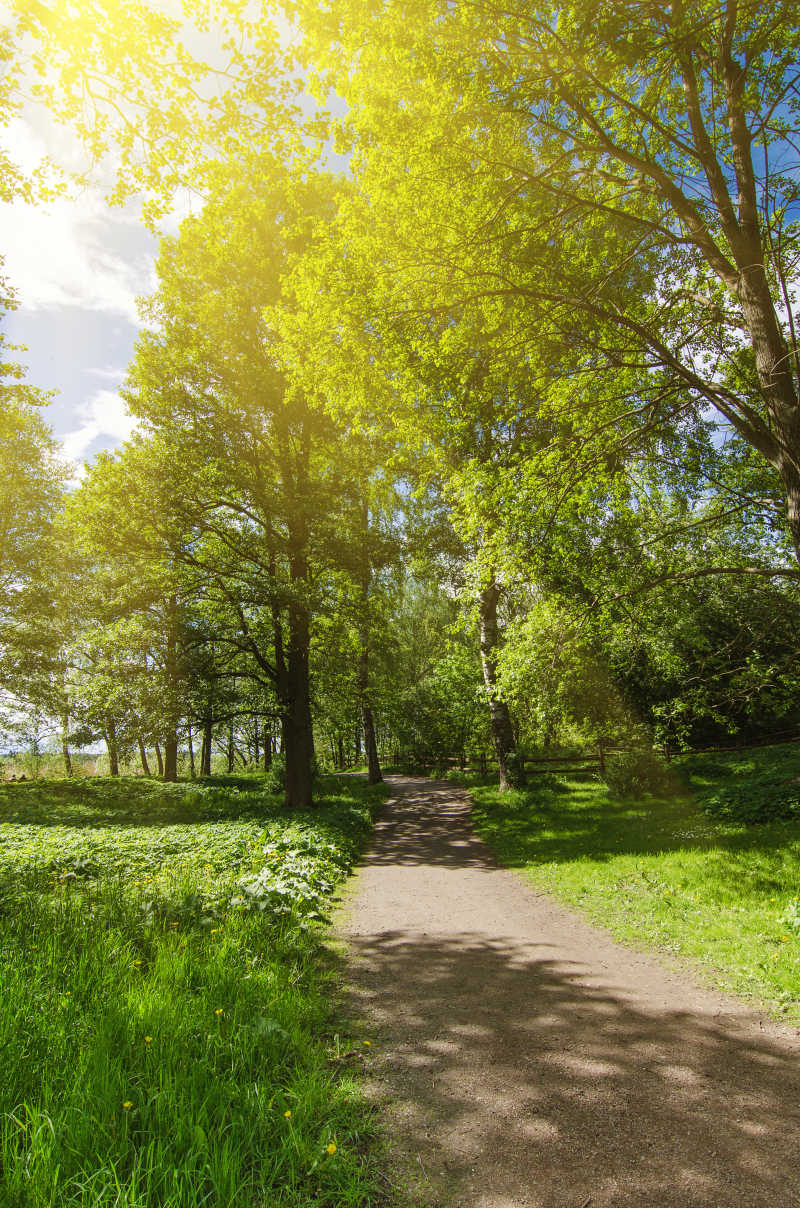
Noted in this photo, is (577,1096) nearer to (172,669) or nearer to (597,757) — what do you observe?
(172,669)

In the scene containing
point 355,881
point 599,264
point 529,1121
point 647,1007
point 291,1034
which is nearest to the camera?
point 529,1121

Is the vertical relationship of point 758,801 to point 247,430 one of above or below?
below

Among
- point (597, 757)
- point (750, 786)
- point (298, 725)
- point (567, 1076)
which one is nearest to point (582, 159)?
point (567, 1076)

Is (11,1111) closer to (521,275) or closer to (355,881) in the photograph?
(355,881)

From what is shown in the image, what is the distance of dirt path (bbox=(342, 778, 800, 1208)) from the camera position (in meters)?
2.50

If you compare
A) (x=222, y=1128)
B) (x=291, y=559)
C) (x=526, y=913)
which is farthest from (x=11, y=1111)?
(x=291, y=559)

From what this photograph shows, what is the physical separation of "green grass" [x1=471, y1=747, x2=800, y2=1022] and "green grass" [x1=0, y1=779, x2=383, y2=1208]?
12.0 feet

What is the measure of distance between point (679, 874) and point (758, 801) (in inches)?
167

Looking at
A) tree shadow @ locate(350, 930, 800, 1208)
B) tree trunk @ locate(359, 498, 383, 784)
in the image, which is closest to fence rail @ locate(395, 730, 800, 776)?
tree trunk @ locate(359, 498, 383, 784)

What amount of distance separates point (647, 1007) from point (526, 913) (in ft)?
9.04

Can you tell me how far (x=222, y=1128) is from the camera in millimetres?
2543

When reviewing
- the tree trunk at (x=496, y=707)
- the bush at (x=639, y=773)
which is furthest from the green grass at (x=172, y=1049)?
the bush at (x=639, y=773)

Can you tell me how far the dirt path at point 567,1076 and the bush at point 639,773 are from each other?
991 centimetres

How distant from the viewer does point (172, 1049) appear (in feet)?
9.87
